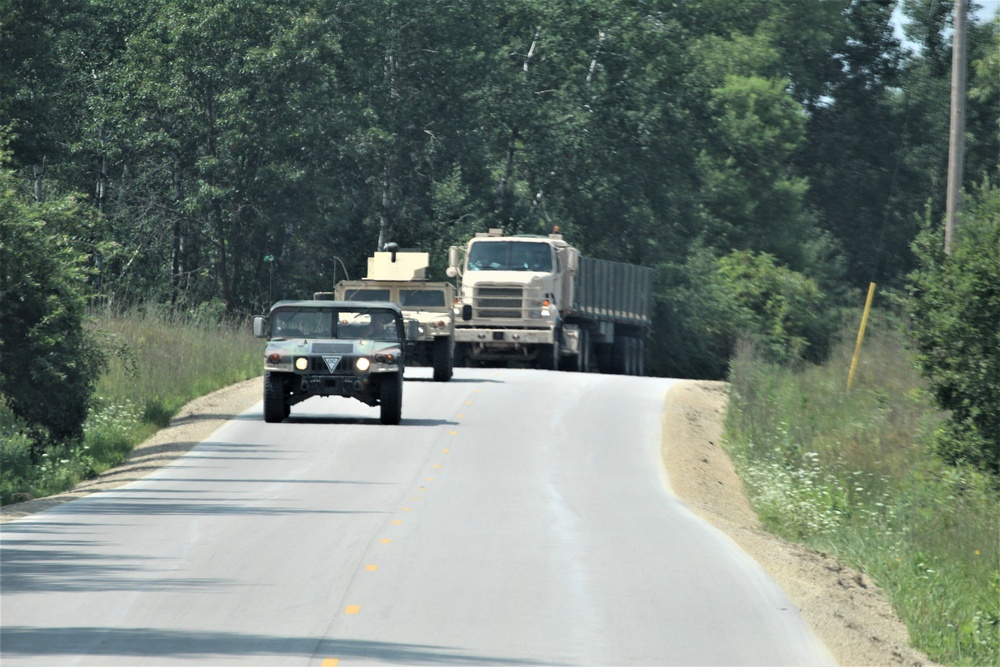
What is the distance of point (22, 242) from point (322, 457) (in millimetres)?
A: 5791

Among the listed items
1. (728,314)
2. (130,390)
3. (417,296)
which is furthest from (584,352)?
(728,314)

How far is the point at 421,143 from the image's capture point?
182 feet

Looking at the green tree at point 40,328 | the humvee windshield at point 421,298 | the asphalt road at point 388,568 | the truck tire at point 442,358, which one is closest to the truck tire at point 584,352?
the humvee windshield at point 421,298

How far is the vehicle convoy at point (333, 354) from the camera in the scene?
24.8 m

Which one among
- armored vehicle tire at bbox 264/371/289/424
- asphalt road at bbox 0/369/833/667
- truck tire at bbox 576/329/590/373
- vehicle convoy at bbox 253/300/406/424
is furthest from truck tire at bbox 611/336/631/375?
asphalt road at bbox 0/369/833/667

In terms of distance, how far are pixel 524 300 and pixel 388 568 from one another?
26283 mm

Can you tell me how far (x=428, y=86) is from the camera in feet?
182

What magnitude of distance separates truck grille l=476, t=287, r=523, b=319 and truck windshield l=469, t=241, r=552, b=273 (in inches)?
25.2

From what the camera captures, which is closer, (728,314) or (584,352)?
(584,352)

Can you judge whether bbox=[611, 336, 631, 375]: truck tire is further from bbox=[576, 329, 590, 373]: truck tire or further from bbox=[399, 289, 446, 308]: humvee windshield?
bbox=[399, 289, 446, 308]: humvee windshield

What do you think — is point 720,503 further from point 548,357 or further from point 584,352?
point 584,352

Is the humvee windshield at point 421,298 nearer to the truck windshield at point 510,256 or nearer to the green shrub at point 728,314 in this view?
the truck windshield at point 510,256

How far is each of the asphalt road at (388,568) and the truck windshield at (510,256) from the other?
53.7 ft

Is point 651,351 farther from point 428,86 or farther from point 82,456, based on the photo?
point 82,456
